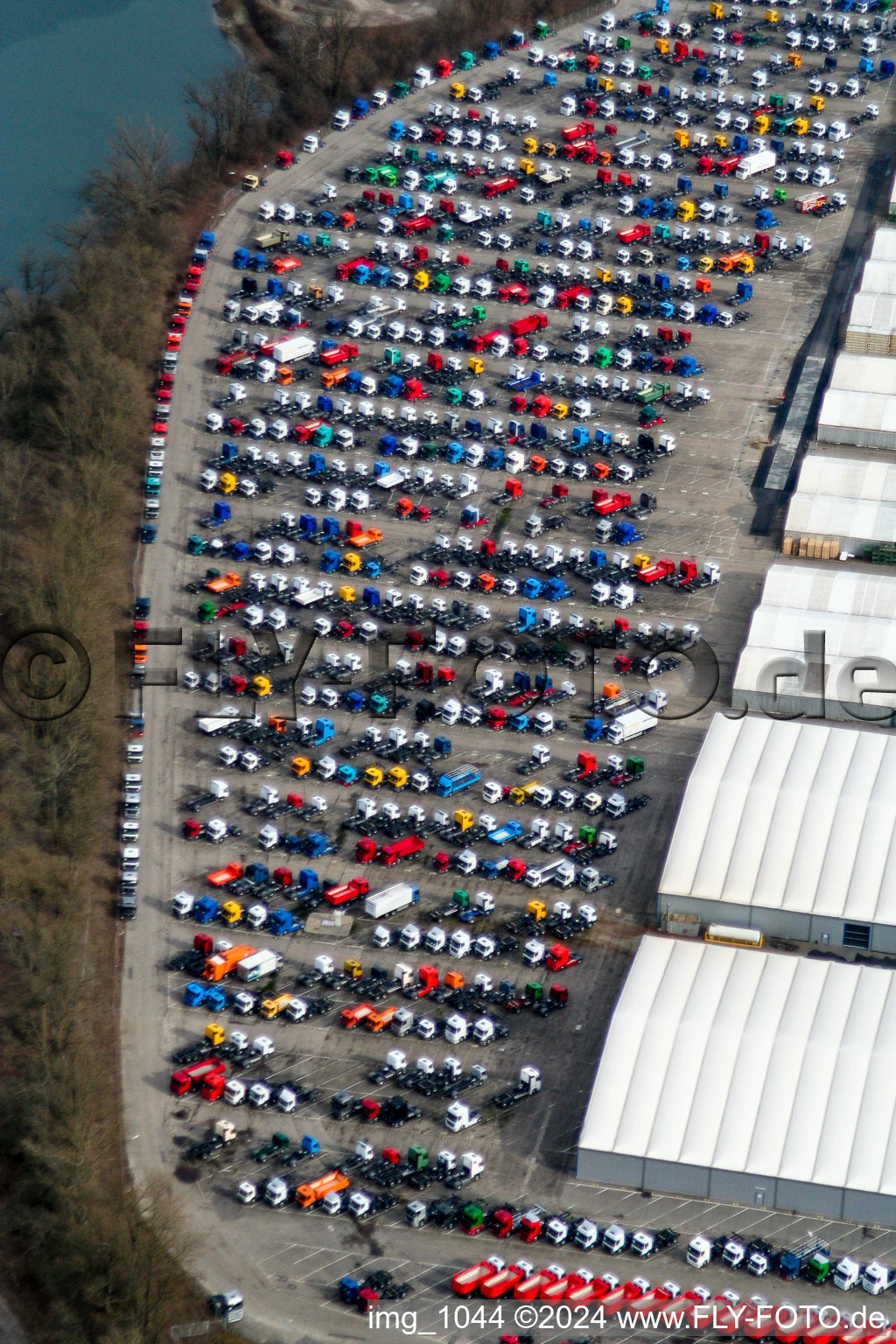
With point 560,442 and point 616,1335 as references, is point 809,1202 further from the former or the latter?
point 560,442

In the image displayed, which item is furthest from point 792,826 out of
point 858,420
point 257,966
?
point 858,420

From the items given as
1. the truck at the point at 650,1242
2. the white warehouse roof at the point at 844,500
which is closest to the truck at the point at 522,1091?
the truck at the point at 650,1242

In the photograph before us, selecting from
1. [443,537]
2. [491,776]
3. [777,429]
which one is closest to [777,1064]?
[491,776]

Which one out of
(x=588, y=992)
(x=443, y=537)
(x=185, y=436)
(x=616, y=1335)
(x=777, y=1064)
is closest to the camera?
(x=616, y=1335)

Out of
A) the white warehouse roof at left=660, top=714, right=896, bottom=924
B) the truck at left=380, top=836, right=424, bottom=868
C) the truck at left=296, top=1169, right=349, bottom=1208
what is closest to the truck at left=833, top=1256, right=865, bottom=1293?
the white warehouse roof at left=660, top=714, right=896, bottom=924

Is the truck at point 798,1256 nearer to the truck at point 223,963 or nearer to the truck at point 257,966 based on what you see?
the truck at point 257,966

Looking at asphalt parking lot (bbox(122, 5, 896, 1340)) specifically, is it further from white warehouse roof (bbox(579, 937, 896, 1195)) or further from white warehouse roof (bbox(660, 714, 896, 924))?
white warehouse roof (bbox(660, 714, 896, 924))
